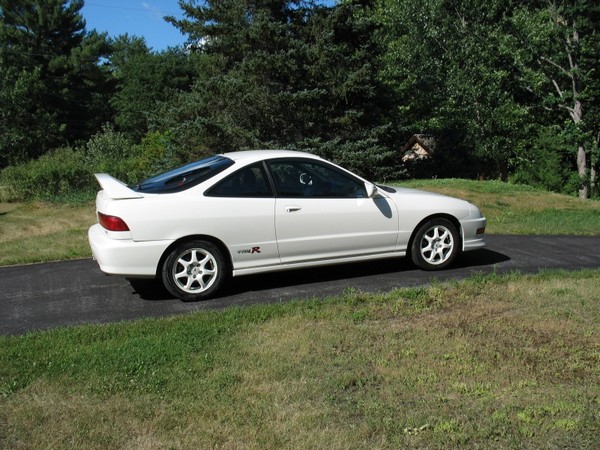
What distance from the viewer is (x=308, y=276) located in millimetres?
7320

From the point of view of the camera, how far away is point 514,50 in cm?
2684

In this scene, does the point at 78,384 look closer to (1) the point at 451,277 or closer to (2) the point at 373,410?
(2) the point at 373,410

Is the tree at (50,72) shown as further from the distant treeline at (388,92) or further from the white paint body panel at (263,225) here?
the white paint body panel at (263,225)

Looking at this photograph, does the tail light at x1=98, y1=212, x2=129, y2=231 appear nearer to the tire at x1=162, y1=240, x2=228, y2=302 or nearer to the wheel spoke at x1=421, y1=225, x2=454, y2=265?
the tire at x1=162, y1=240, x2=228, y2=302

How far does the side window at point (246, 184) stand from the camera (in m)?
6.51

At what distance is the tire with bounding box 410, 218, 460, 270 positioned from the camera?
7340 millimetres

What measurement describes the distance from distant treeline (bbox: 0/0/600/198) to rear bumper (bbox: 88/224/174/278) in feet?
37.7

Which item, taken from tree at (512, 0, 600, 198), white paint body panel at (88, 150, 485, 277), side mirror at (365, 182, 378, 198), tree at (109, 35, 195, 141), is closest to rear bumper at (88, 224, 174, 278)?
white paint body panel at (88, 150, 485, 277)

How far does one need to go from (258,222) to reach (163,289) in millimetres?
1314

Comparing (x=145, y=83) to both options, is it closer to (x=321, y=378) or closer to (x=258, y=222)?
(x=258, y=222)

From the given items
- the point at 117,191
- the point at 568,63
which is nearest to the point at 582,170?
the point at 568,63

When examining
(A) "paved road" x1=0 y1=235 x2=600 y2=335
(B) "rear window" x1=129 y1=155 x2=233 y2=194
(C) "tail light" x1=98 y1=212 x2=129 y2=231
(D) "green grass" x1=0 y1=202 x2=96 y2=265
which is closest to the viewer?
(A) "paved road" x1=0 y1=235 x2=600 y2=335

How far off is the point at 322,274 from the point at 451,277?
58.2 inches

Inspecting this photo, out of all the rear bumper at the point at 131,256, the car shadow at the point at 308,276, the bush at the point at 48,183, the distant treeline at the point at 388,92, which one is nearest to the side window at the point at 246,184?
the rear bumper at the point at 131,256
